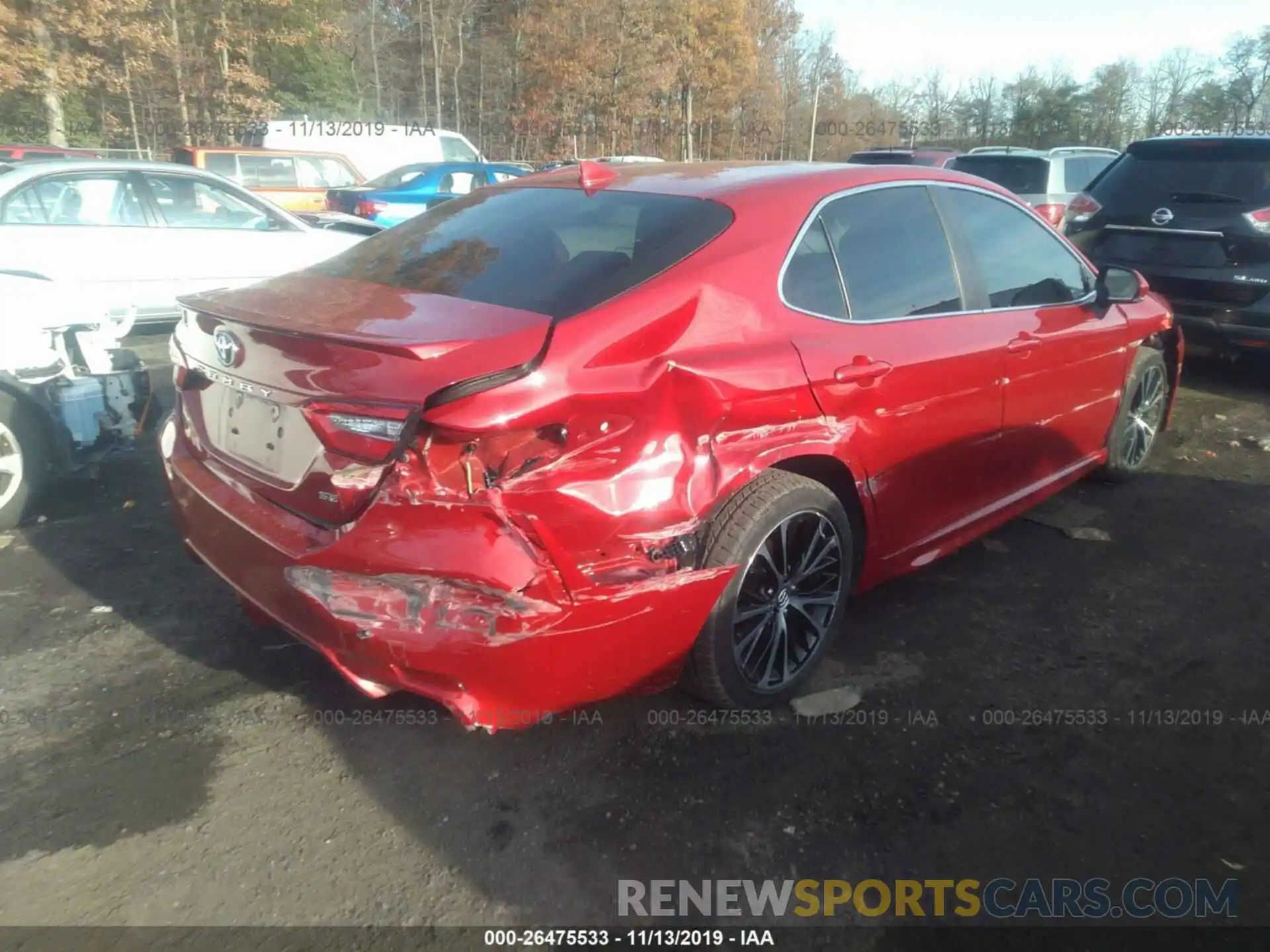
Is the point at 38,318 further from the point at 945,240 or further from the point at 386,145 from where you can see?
the point at 386,145

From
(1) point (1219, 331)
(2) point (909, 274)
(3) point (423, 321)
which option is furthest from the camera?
(1) point (1219, 331)

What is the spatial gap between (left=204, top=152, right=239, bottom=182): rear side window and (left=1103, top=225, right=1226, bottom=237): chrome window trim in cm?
1419

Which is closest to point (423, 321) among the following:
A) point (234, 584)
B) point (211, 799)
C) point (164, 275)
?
point (234, 584)

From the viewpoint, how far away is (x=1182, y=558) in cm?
422

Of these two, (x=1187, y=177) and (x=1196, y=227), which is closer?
(x=1196, y=227)

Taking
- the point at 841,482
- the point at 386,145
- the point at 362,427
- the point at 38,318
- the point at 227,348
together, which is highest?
the point at 386,145

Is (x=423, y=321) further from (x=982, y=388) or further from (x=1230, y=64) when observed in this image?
(x=1230, y=64)

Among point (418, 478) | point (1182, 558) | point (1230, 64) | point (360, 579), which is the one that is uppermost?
point (1230, 64)

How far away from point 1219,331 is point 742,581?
5.49 meters

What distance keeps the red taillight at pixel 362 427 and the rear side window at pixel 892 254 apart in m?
1.62

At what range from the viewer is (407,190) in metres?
14.9

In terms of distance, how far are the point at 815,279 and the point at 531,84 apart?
128 feet

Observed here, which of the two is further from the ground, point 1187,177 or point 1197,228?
point 1187,177

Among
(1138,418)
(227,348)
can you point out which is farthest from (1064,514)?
(227,348)
